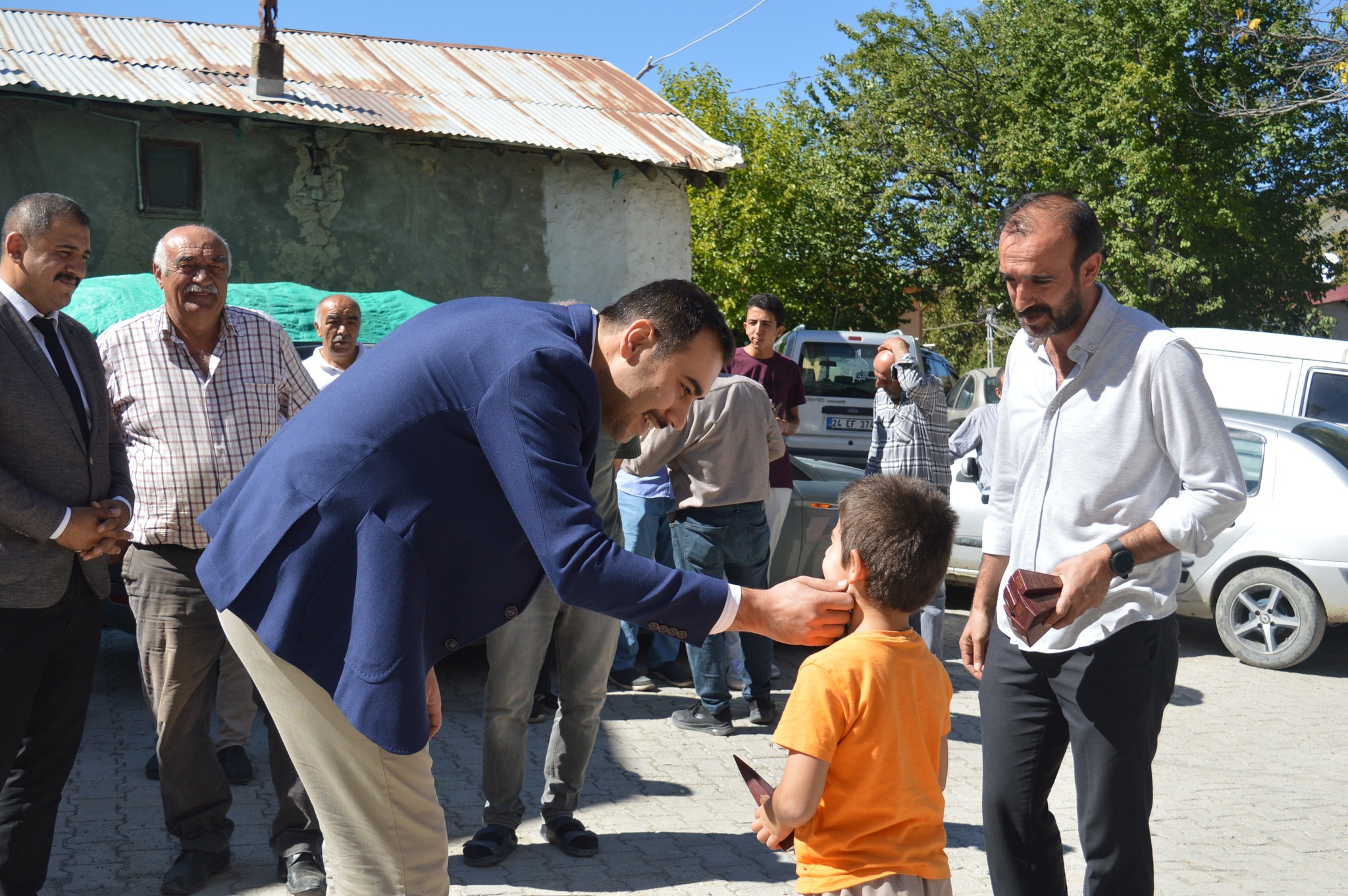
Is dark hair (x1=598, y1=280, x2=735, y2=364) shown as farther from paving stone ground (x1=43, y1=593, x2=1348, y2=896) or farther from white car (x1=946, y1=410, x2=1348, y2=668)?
white car (x1=946, y1=410, x2=1348, y2=668)

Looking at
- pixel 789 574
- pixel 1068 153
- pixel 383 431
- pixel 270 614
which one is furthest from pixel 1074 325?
pixel 1068 153

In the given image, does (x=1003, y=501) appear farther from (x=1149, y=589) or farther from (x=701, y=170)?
(x=701, y=170)

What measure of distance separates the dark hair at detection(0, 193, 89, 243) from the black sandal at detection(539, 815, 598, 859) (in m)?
2.83

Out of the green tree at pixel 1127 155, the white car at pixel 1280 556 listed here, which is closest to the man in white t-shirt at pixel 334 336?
the white car at pixel 1280 556

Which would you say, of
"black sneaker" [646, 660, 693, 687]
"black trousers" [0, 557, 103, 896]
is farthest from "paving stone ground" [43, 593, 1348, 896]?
"black trousers" [0, 557, 103, 896]

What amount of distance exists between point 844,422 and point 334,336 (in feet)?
36.5

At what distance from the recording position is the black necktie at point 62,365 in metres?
3.80

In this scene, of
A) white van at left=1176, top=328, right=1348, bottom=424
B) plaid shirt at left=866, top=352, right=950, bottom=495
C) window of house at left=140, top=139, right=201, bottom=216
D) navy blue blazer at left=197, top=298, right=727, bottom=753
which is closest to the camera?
navy blue blazer at left=197, top=298, right=727, bottom=753

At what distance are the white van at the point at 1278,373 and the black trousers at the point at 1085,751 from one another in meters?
8.72

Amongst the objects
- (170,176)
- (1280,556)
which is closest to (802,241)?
(170,176)

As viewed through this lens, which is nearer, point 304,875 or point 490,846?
point 304,875

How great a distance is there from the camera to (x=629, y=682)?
279 inches

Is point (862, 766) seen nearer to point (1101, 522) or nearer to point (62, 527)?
point (1101, 522)

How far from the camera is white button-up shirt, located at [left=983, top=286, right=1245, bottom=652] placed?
3072 millimetres
